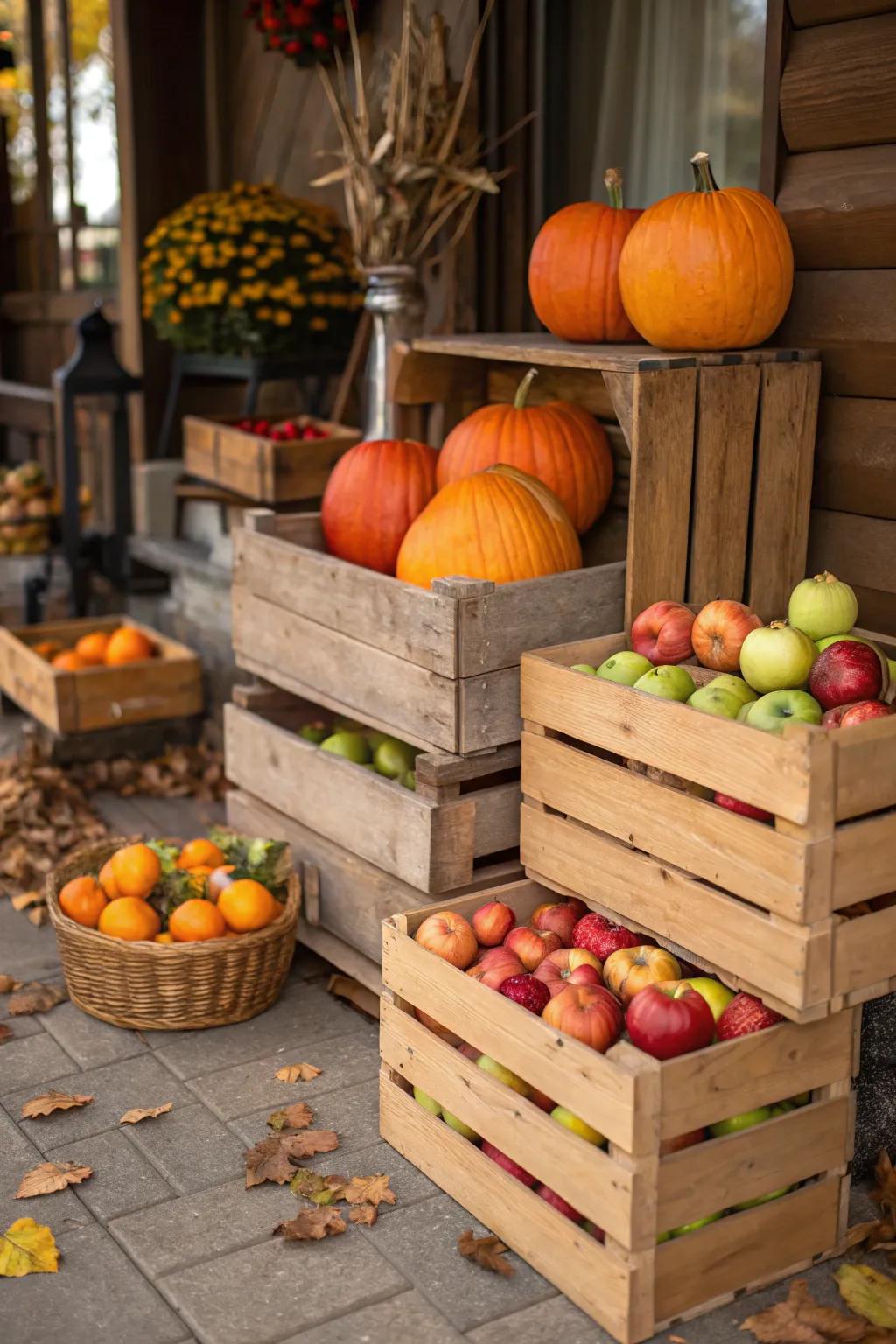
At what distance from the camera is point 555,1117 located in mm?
2561

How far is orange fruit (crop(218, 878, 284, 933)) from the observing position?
3.42m

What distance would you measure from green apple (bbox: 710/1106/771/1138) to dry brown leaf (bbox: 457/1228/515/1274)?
440 millimetres

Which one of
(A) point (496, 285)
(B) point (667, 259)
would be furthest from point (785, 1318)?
(A) point (496, 285)

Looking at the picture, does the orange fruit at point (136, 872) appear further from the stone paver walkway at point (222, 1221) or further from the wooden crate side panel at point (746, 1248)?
the wooden crate side panel at point (746, 1248)

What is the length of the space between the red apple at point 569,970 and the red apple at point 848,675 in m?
0.66

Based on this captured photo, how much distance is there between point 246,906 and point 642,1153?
1373mm

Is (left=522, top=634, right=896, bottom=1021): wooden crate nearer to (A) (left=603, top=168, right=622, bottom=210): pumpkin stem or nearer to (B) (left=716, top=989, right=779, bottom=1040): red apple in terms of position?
(B) (left=716, top=989, right=779, bottom=1040): red apple

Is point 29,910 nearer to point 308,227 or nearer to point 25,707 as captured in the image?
point 25,707

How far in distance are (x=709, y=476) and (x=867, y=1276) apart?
1665mm

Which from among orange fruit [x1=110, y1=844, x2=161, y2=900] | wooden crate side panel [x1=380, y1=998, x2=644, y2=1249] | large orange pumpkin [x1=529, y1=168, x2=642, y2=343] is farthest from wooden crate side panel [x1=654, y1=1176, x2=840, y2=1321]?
large orange pumpkin [x1=529, y1=168, x2=642, y2=343]

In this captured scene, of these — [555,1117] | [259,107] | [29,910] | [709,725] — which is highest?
[259,107]

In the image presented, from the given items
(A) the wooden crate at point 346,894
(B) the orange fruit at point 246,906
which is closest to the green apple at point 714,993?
(A) the wooden crate at point 346,894

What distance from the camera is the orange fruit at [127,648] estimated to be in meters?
5.21

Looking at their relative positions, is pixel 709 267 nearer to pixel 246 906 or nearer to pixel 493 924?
pixel 493 924
